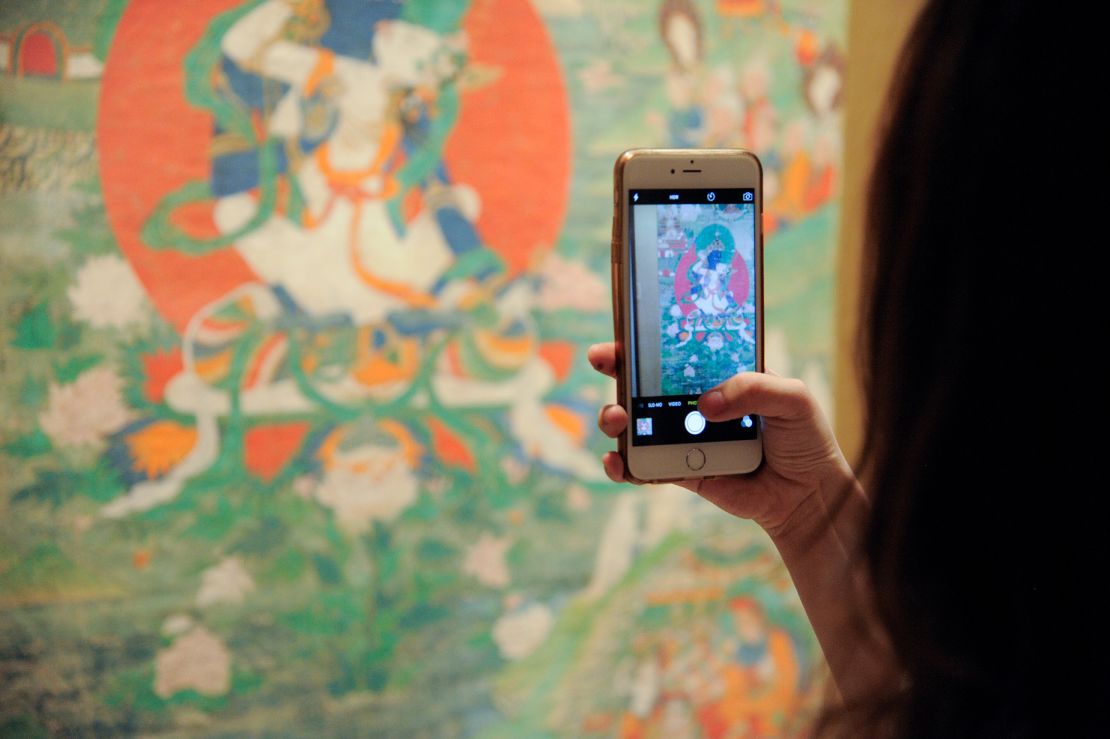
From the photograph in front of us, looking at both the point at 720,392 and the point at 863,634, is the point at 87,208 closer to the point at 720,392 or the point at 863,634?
the point at 720,392

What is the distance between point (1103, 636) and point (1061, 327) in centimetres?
13

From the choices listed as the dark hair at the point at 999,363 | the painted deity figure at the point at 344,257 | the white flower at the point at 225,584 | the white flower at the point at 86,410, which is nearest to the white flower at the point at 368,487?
the painted deity figure at the point at 344,257

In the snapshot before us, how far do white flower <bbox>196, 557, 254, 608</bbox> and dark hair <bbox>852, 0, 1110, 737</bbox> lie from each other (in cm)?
86

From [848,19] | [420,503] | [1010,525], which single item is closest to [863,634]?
[1010,525]

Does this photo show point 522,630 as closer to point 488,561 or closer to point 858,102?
point 488,561

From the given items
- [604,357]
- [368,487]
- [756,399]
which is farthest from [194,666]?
[756,399]

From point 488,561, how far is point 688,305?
534 millimetres

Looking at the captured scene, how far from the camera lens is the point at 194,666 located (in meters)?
1.03

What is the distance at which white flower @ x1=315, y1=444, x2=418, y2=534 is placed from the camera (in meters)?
1.07

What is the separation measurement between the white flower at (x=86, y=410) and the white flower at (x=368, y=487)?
0.25m

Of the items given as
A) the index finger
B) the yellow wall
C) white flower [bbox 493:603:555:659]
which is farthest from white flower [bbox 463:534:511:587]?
the yellow wall

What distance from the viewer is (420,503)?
1.10m

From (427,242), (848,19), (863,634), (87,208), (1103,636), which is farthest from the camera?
(848,19)

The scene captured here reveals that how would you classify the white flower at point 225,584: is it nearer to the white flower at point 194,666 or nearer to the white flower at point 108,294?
the white flower at point 194,666
